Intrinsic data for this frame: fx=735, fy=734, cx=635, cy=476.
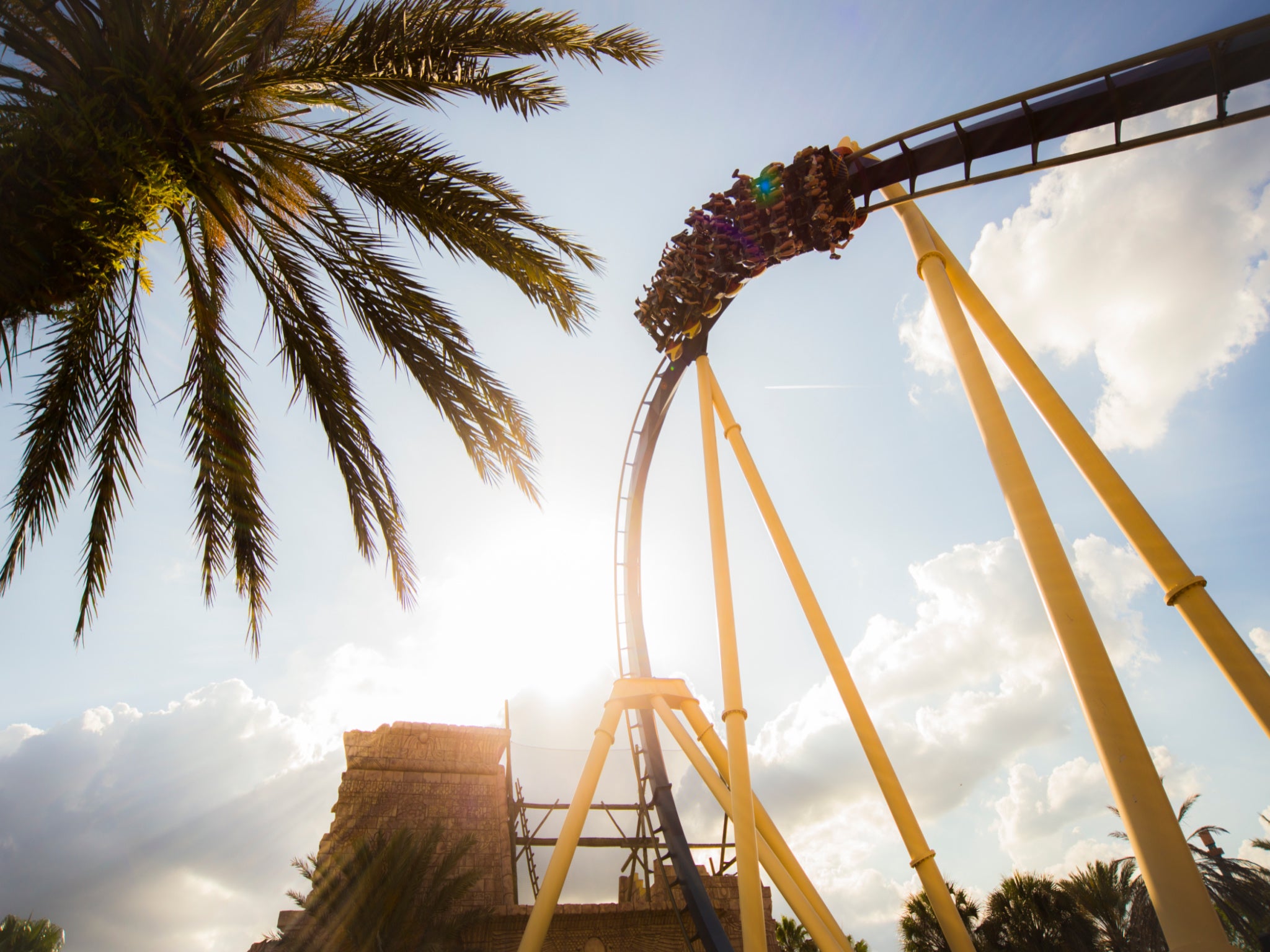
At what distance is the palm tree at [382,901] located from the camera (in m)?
7.42

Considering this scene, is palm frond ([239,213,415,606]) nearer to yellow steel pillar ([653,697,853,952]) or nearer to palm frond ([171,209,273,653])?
palm frond ([171,209,273,653])

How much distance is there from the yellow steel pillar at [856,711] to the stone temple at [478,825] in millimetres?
4832

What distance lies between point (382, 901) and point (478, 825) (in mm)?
3443

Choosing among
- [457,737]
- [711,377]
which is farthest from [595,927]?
[711,377]

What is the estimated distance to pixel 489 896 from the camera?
10.5 meters

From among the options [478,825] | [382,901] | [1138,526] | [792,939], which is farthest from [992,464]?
[792,939]

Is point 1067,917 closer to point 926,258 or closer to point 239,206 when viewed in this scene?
point 926,258

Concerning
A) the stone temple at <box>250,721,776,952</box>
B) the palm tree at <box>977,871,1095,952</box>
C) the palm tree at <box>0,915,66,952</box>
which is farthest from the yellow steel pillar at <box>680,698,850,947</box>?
the palm tree at <box>0,915,66,952</box>

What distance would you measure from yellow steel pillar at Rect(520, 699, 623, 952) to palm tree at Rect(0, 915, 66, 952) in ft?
44.8

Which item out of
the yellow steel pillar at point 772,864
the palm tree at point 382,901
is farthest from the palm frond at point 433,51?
the palm tree at point 382,901

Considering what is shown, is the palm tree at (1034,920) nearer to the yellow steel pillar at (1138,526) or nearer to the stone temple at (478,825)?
the stone temple at (478,825)

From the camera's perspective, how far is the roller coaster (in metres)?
3.30

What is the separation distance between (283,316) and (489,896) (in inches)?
366

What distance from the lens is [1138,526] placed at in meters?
4.30
